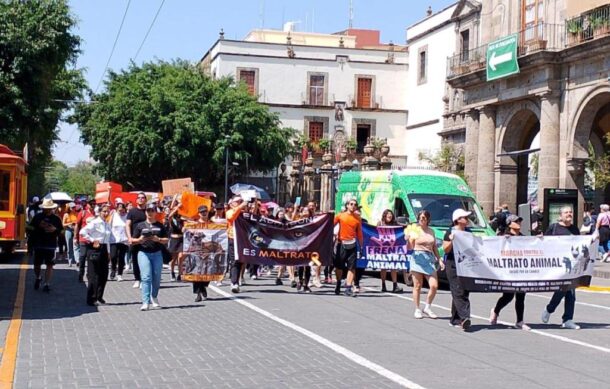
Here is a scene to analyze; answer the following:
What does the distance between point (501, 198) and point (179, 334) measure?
28853mm

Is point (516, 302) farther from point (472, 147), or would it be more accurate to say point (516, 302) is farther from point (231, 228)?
point (472, 147)

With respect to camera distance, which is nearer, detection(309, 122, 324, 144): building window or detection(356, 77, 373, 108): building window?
detection(309, 122, 324, 144): building window

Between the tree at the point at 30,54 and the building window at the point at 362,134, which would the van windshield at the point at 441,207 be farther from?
the building window at the point at 362,134

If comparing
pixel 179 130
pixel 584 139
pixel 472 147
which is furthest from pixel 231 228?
pixel 179 130

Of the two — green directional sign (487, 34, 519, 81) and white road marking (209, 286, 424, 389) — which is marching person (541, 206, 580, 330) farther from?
green directional sign (487, 34, 519, 81)

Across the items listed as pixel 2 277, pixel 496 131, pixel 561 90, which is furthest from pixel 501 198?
pixel 2 277

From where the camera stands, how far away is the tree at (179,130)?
55.8 m

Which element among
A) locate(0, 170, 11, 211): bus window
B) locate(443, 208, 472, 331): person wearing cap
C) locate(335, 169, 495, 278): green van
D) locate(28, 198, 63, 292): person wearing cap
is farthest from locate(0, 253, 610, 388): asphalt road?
locate(0, 170, 11, 211): bus window

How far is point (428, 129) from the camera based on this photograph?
62125 millimetres

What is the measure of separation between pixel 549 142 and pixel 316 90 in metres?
33.3

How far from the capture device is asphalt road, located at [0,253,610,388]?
9.90 m

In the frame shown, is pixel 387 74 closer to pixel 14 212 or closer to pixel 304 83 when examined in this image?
pixel 304 83

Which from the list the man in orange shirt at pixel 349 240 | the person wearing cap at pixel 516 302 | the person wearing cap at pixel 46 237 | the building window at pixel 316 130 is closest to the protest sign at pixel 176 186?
the person wearing cap at pixel 46 237

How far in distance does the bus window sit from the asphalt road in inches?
269
